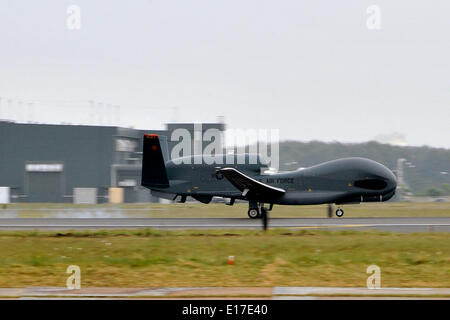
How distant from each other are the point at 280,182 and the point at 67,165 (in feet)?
193

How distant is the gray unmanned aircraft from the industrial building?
47209 mm

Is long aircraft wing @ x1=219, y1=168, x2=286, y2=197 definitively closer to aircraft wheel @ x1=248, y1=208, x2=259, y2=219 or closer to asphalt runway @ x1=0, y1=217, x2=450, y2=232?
aircraft wheel @ x1=248, y1=208, x2=259, y2=219

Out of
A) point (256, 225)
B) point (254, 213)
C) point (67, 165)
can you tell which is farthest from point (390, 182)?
point (67, 165)

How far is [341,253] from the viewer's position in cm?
1911

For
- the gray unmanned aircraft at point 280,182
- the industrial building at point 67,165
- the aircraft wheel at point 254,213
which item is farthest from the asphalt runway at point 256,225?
the industrial building at point 67,165

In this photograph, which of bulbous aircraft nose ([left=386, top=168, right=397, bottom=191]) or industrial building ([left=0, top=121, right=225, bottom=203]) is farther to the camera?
industrial building ([left=0, top=121, right=225, bottom=203])

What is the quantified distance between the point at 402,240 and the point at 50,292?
1291 cm

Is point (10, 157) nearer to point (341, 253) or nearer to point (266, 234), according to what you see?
point (266, 234)

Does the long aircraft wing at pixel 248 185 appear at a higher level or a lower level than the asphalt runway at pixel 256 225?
higher

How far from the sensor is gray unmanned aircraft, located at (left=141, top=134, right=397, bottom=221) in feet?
116

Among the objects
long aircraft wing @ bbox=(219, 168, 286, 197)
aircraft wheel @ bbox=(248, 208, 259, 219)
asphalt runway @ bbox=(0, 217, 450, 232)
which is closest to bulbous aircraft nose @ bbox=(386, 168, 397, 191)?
asphalt runway @ bbox=(0, 217, 450, 232)

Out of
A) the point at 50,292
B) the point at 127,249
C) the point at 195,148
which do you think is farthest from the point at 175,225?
the point at 195,148

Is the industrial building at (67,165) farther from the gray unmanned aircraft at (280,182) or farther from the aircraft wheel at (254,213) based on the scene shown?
the aircraft wheel at (254,213)

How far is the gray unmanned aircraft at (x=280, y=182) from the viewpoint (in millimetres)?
35344
